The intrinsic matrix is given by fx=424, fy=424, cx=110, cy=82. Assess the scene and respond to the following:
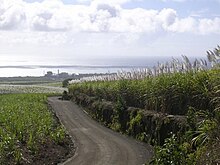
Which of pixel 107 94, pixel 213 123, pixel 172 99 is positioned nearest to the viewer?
pixel 213 123

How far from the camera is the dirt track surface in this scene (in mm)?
13211

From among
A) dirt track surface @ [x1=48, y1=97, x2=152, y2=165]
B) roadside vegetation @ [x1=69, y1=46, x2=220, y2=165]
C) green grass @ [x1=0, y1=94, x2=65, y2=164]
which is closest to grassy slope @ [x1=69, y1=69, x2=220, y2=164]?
roadside vegetation @ [x1=69, y1=46, x2=220, y2=165]

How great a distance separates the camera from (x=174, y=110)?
1562 centimetres

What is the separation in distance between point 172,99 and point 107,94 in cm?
1137

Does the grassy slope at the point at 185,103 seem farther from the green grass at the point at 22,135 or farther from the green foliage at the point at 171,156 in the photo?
the green grass at the point at 22,135

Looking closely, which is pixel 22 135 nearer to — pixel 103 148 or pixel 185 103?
pixel 103 148

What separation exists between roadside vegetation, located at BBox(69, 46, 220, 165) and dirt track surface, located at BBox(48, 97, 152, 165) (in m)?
0.64

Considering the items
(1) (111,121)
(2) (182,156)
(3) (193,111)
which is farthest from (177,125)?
(1) (111,121)

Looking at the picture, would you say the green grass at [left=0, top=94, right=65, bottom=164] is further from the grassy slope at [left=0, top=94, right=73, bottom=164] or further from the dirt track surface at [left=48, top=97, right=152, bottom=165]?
the dirt track surface at [left=48, top=97, right=152, bottom=165]

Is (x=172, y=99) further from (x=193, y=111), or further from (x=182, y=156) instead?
(x=182, y=156)

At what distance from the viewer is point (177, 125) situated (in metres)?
13.7

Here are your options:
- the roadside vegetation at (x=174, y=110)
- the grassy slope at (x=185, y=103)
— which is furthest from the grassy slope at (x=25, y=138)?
the grassy slope at (x=185, y=103)

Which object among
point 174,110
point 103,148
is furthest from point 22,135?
point 174,110

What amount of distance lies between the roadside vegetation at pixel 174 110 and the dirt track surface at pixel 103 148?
64 centimetres
